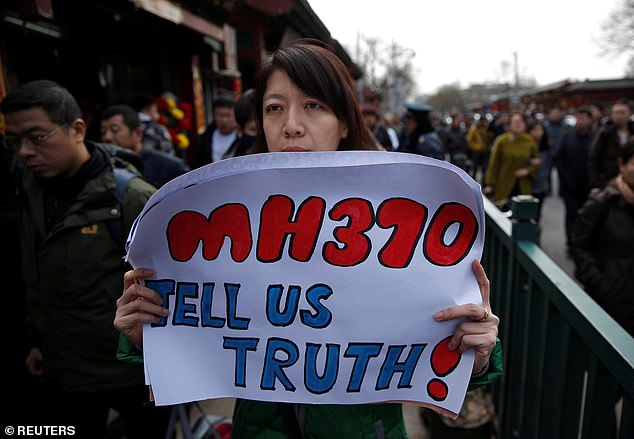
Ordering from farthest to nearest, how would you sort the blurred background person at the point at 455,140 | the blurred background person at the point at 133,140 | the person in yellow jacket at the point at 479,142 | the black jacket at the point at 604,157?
the blurred background person at the point at 455,140 → the person in yellow jacket at the point at 479,142 → the black jacket at the point at 604,157 → the blurred background person at the point at 133,140

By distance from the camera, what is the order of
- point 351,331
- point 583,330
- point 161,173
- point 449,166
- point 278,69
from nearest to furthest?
1. point 449,166
2. point 351,331
3. point 278,69
4. point 583,330
5. point 161,173

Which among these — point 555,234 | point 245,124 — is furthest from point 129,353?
point 555,234

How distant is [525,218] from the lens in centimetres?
205

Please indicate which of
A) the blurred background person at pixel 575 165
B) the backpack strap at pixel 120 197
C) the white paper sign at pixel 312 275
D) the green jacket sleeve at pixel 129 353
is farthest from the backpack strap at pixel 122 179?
the blurred background person at pixel 575 165

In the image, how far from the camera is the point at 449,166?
0.95 m

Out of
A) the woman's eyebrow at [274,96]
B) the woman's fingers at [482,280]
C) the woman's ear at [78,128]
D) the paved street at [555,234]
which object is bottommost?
the paved street at [555,234]

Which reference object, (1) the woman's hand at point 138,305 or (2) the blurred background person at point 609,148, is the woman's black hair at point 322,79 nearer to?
(1) the woman's hand at point 138,305

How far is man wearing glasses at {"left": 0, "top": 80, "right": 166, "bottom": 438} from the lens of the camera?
173cm

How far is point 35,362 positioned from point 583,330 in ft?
6.74

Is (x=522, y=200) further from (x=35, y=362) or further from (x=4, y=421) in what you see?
(x=4, y=421)

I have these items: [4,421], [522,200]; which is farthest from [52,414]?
[522,200]

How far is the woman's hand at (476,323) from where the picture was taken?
986 millimetres

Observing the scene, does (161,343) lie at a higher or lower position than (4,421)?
higher

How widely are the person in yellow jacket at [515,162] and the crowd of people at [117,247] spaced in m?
3.53
